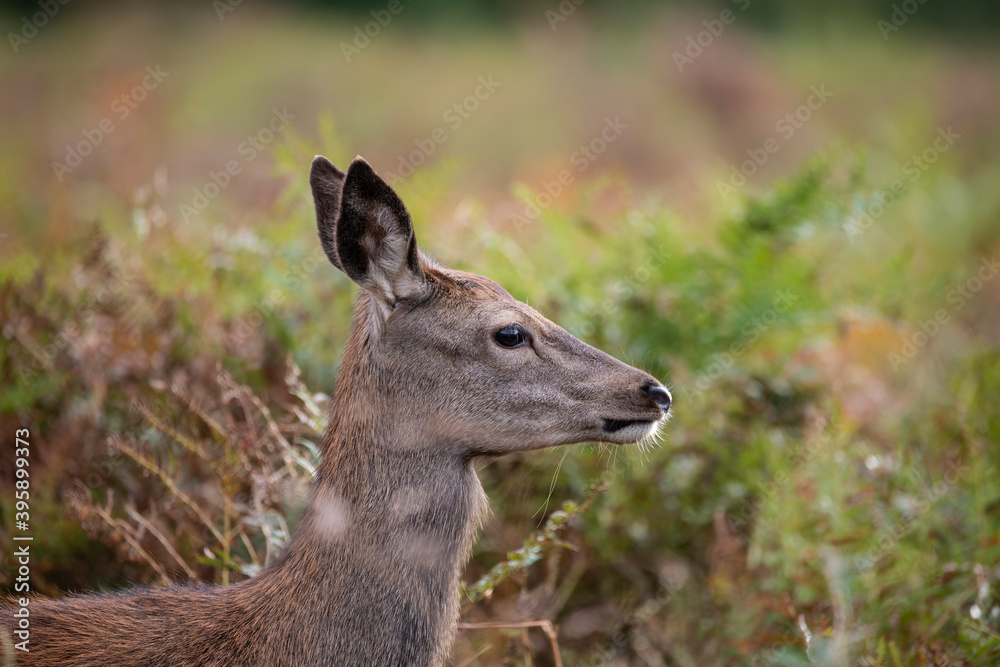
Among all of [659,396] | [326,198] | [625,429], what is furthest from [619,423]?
[326,198]

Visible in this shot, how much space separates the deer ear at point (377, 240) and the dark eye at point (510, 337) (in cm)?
34

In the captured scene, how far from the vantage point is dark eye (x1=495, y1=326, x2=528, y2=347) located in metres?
3.64

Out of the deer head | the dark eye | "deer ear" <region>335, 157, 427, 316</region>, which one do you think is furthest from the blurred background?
"deer ear" <region>335, 157, 427, 316</region>

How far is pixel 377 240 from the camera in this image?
137 inches

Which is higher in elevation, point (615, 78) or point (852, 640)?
point (615, 78)

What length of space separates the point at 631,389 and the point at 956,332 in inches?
190

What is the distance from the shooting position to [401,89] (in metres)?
15.6

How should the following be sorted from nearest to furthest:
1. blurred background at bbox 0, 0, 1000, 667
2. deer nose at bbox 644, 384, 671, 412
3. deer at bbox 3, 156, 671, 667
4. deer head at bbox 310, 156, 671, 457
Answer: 1. deer at bbox 3, 156, 671, 667
2. deer head at bbox 310, 156, 671, 457
3. deer nose at bbox 644, 384, 671, 412
4. blurred background at bbox 0, 0, 1000, 667

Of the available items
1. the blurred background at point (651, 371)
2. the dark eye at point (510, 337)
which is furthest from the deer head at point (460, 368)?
the blurred background at point (651, 371)

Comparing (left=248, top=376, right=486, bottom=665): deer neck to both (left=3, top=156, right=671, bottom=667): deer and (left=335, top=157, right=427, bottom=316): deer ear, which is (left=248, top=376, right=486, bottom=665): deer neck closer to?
(left=3, top=156, right=671, bottom=667): deer

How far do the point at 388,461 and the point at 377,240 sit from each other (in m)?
0.79

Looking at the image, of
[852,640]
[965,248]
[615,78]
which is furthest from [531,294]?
[615,78]

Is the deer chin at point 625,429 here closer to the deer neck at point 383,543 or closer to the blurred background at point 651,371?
the blurred background at point 651,371

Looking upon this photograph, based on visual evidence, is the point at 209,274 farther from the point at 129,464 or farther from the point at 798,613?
the point at 798,613
